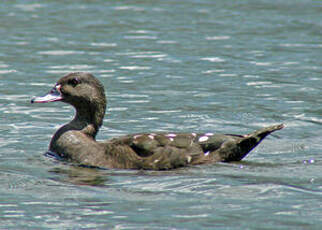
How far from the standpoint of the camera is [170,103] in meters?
15.8

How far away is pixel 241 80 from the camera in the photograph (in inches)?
692

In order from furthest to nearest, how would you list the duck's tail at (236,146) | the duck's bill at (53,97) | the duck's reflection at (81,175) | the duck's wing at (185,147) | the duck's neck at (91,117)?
the duck's neck at (91,117) < the duck's bill at (53,97) < the duck's tail at (236,146) < the duck's wing at (185,147) < the duck's reflection at (81,175)

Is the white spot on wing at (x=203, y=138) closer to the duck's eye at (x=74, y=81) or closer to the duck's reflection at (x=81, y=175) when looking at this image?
the duck's reflection at (x=81, y=175)

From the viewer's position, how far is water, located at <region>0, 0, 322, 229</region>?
966 cm

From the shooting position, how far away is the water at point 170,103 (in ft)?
31.7

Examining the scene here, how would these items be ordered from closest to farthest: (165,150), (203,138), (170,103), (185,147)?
(165,150)
(185,147)
(203,138)
(170,103)

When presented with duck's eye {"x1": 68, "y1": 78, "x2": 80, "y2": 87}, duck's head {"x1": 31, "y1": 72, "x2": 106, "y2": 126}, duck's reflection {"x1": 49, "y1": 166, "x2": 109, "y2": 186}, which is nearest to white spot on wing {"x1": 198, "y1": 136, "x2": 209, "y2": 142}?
duck's reflection {"x1": 49, "y1": 166, "x2": 109, "y2": 186}

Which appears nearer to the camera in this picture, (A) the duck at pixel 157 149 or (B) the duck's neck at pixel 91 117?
(A) the duck at pixel 157 149

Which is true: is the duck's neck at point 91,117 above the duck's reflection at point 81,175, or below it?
above

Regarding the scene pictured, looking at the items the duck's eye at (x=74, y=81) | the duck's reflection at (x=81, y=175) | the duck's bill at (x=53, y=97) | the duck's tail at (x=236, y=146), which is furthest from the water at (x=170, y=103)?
the duck's eye at (x=74, y=81)

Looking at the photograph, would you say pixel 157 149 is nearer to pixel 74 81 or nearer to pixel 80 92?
pixel 80 92

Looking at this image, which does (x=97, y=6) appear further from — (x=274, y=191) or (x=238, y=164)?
(x=274, y=191)

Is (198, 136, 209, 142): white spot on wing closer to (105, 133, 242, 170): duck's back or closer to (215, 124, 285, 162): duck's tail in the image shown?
(105, 133, 242, 170): duck's back

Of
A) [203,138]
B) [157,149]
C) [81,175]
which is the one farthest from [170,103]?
[81,175]
